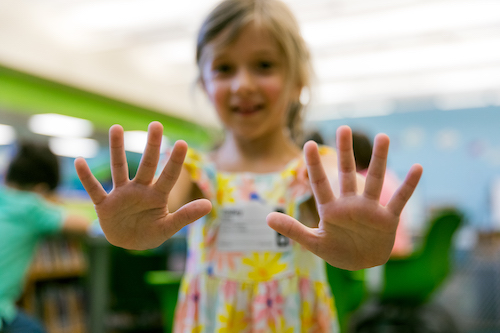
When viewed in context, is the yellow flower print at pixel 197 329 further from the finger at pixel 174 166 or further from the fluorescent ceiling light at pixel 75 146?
the fluorescent ceiling light at pixel 75 146

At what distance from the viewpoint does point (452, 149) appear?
556cm

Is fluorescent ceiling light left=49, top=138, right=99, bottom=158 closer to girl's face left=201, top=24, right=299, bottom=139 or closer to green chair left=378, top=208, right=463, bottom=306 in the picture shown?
green chair left=378, top=208, right=463, bottom=306

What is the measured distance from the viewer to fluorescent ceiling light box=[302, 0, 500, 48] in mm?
3197

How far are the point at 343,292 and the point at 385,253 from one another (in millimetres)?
766

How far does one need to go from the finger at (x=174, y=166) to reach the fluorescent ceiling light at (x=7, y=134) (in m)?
4.40

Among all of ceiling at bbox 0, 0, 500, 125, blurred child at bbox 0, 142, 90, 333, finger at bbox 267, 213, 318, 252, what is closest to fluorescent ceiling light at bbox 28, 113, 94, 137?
ceiling at bbox 0, 0, 500, 125

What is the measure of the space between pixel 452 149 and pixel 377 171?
5.75m

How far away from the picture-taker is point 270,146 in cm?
67

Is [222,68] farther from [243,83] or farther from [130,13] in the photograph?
[130,13]

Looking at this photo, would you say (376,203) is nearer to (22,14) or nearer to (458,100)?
(22,14)

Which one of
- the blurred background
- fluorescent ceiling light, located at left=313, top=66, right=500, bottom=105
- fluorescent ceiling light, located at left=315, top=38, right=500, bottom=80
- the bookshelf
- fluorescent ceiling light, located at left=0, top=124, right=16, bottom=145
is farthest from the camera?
fluorescent ceiling light, located at left=313, top=66, right=500, bottom=105

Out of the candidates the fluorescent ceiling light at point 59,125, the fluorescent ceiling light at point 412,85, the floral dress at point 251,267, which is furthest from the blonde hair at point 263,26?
the fluorescent ceiling light at point 59,125

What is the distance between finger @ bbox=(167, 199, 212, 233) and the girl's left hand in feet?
0.22

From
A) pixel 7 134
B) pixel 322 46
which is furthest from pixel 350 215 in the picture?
pixel 7 134
